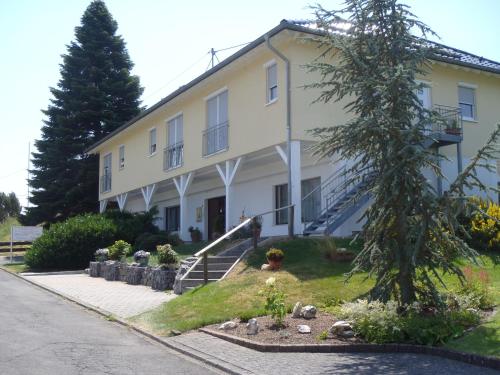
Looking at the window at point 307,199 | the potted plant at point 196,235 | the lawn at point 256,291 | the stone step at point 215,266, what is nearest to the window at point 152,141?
the potted plant at point 196,235

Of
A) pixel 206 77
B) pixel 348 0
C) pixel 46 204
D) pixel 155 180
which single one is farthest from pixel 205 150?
pixel 46 204

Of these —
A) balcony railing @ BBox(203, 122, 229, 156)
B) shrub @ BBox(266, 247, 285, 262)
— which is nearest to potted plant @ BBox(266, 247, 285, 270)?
shrub @ BBox(266, 247, 285, 262)

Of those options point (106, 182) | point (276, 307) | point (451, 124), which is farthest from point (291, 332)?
point (106, 182)

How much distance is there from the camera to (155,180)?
86.3ft

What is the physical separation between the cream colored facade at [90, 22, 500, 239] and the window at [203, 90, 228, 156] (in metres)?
0.24

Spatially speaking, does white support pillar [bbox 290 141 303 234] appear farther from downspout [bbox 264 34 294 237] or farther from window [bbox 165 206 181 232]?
window [bbox 165 206 181 232]

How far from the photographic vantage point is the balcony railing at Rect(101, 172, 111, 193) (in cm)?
3394

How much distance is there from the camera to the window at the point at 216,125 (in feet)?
66.6

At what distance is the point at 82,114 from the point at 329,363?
37170mm

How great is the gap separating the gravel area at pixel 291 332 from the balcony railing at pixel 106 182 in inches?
990

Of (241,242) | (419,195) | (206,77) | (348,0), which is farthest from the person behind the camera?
(206,77)

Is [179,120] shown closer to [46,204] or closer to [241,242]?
[241,242]

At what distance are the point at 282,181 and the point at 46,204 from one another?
2416cm

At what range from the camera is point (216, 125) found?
67.9 ft
